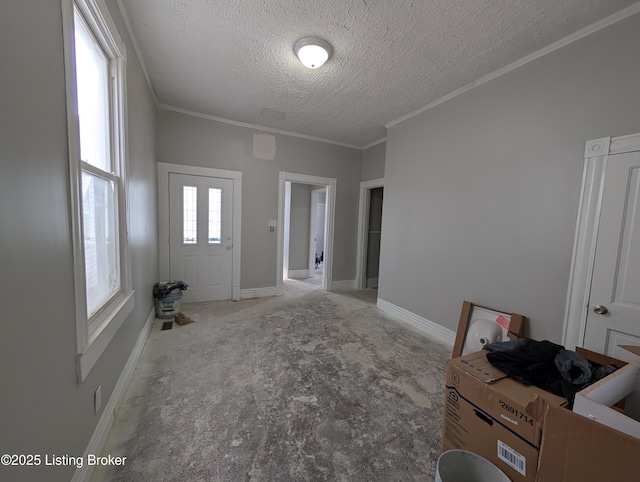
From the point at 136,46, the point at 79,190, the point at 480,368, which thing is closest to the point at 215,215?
the point at 136,46

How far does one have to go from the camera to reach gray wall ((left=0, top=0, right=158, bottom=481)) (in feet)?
2.48

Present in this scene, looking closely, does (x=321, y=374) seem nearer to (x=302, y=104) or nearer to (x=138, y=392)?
(x=138, y=392)

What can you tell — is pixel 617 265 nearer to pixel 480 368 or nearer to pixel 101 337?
pixel 480 368

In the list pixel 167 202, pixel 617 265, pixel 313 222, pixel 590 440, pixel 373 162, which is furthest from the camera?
pixel 313 222

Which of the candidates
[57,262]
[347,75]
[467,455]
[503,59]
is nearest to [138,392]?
[57,262]

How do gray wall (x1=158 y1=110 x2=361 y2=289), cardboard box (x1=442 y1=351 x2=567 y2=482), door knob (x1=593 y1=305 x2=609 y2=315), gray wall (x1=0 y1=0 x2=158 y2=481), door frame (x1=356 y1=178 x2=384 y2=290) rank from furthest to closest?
door frame (x1=356 y1=178 x2=384 y2=290) → gray wall (x1=158 y1=110 x2=361 y2=289) → door knob (x1=593 y1=305 x2=609 y2=315) → cardboard box (x1=442 y1=351 x2=567 y2=482) → gray wall (x1=0 y1=0 x2=158 y2=481)

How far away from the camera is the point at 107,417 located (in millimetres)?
1536

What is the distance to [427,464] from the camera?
142 centimetres

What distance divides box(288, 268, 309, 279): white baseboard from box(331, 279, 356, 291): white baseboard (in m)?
1.28

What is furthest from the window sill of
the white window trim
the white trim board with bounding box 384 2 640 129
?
the white trim board with bounding box 384 2 640 129

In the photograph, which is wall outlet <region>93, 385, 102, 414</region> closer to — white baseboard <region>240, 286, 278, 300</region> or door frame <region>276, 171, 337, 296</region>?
white baseboard <region>240, 286, 278, 300</region>

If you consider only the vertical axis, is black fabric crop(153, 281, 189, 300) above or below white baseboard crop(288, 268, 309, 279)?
above

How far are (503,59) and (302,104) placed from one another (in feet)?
6.98

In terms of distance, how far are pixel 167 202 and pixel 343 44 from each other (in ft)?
9.94
